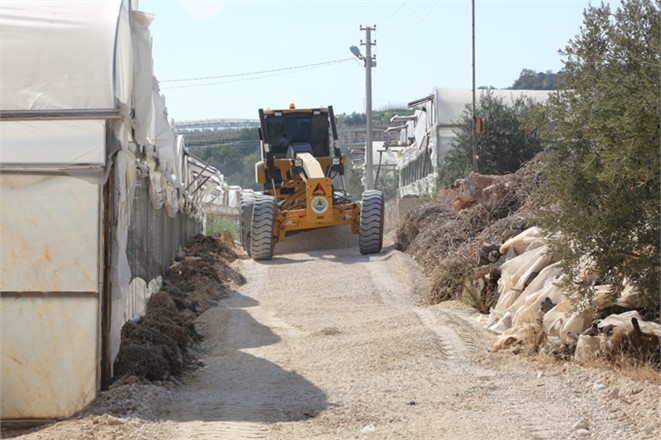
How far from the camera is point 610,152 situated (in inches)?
332

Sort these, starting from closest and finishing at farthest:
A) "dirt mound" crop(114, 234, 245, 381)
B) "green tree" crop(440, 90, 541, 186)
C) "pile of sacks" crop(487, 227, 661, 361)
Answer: "dirt mound" crop(114, 234, 245, 381) < "pile of sacks" crop(487, 227, 661, 361) < "green tree" crop(440, 90, 541, 186)

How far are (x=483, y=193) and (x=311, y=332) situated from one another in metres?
7.14

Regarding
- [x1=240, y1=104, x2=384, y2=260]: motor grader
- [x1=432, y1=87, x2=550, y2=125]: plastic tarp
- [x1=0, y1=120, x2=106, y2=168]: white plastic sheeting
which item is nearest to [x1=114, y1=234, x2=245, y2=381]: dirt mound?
[x1=240, y1=104, x2=384, y2=260]: motor grader

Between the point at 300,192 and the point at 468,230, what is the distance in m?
6.37

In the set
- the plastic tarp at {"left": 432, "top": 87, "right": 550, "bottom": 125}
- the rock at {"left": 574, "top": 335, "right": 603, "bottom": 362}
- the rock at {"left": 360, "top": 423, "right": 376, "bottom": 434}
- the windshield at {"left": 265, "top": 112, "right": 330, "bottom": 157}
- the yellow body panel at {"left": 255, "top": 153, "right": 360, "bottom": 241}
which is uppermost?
the plastic tarp at {"left": 432, "top": 87, "right": 550, "bottom": 125}

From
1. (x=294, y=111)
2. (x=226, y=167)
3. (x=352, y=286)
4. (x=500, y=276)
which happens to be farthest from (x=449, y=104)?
(x=226, y=167)

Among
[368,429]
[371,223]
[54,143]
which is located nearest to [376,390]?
[368,429]

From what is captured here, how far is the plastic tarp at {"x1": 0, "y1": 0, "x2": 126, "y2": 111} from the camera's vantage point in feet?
29.1

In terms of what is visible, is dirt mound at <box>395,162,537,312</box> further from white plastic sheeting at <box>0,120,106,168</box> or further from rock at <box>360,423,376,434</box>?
white plastic sheeting at <box>0,120,106,168</box>

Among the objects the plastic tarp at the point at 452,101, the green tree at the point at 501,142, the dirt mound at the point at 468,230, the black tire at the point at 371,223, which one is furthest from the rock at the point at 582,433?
the plastic tarp at the point at 452,101

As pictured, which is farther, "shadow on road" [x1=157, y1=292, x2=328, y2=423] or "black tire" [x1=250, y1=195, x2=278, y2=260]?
"black tire" [x1=250, y1=195, x2=278, y2=260]

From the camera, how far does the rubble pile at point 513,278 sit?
9.57 metres

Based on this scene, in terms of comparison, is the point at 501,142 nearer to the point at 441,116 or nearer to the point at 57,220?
the point at 441,116

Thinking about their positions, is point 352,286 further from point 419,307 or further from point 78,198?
point 78,198
